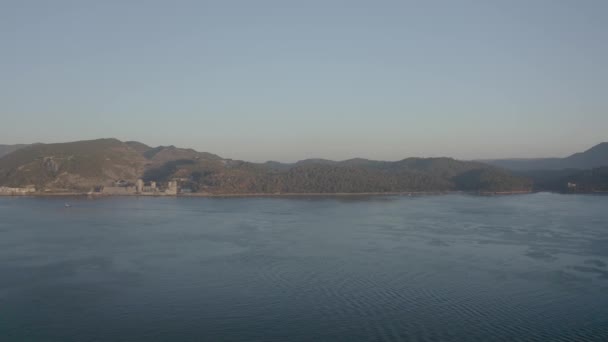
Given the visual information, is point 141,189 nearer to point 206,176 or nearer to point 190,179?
point 190,179

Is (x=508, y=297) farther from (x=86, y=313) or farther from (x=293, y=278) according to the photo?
(x=86, y=313)

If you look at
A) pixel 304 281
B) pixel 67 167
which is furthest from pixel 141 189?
pixel 304 281

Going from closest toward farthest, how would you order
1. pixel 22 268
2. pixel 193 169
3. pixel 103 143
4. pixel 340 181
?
pixel 22 268
pixel 340 181
pixel 193 169
pixel 103 143

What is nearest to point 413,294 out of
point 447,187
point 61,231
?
point 61,231

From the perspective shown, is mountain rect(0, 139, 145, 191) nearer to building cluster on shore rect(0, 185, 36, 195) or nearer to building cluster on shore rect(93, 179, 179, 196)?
building cluster on shore rect(0, 185, 36, 195)

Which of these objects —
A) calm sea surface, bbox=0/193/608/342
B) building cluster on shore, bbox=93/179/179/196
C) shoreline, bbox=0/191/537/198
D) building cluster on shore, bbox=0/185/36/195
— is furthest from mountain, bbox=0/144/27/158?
calm sea surface, bbox=0/193/608/342

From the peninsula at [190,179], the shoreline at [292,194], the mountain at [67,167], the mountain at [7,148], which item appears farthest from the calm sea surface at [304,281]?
the mountain at [7,148]

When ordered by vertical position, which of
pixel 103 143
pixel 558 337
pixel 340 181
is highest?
pixel 103 143
